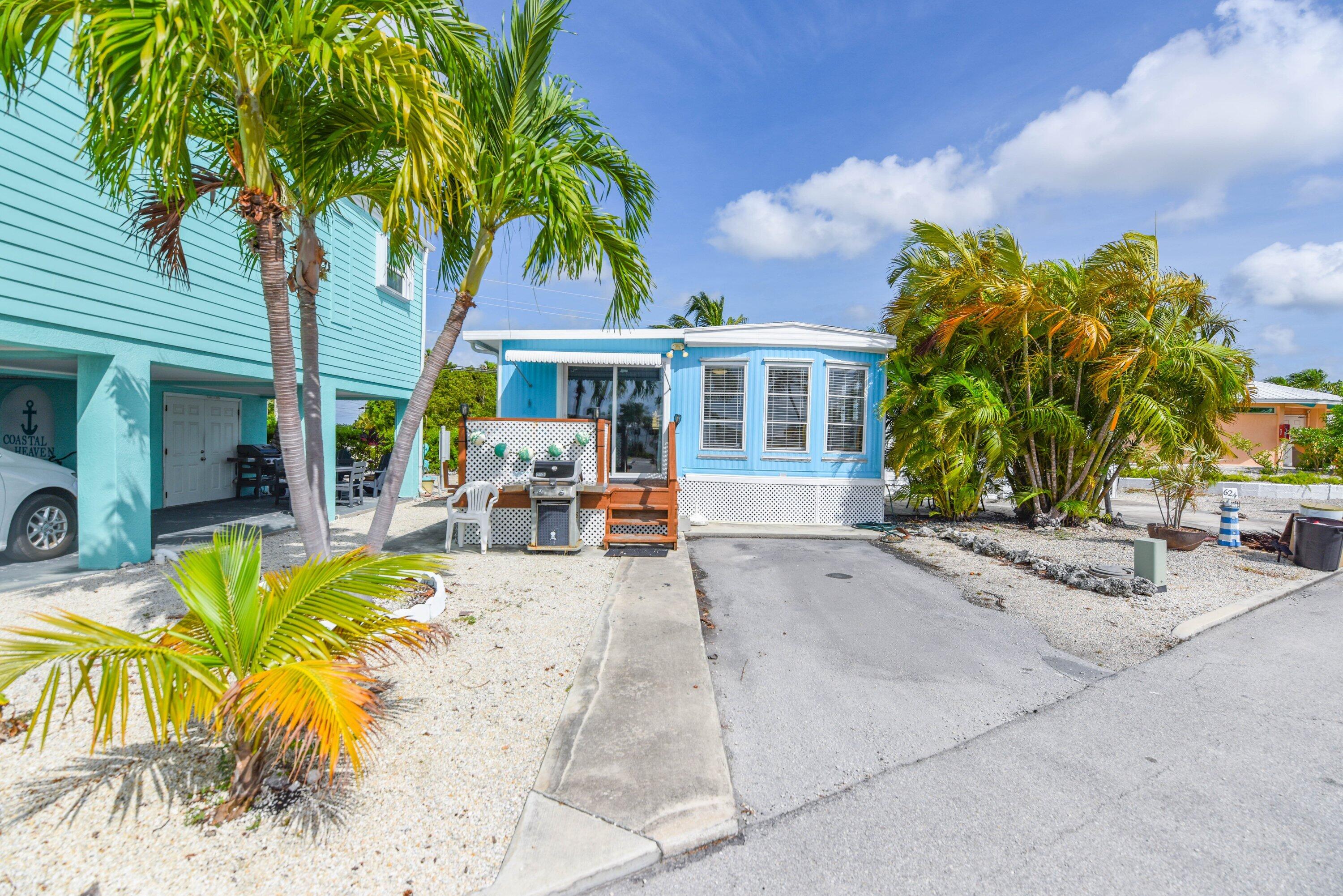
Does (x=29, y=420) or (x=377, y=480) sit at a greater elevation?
(x=29, y=420)

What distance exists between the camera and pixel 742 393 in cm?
1026

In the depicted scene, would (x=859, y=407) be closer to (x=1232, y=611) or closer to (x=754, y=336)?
(x=754, y=336)

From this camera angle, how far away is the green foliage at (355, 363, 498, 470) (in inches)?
544

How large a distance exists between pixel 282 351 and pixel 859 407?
8.71 metres

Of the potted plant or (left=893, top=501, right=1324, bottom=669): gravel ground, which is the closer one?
(left=893, top=501, right=1324, bottom=669): gravel ground

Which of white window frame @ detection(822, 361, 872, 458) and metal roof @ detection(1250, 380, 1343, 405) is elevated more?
metal roof @ detection(1250, 380, 1343, 405)

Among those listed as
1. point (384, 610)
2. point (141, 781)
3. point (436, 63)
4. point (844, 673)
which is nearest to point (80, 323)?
point (436, 63)

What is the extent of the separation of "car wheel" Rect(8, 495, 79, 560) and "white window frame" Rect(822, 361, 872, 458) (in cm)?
977

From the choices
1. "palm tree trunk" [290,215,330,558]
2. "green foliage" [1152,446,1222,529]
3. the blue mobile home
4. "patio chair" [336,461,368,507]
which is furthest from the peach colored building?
"palm tree trunk" [290,215,330,558]

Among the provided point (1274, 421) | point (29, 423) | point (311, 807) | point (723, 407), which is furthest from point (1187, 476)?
point (1274, 421)

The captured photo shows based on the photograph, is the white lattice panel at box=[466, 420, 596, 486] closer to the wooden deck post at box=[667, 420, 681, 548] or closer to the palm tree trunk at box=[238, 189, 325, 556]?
the wooden deck post at box=[667, 420, 681, 548]

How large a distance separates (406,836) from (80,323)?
6050mm

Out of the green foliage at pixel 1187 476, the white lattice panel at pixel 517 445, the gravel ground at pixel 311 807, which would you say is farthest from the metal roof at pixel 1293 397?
the gravel ground at pixel 311 807

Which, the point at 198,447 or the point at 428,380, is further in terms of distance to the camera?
the point at 198,447
